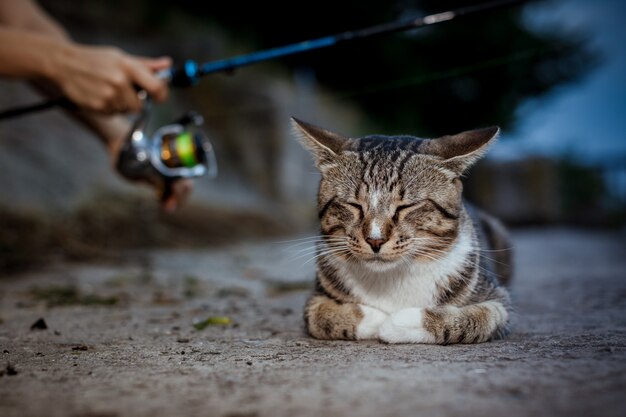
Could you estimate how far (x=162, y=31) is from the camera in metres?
10.6

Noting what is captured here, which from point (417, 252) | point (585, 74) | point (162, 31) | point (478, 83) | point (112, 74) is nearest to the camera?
point (417, 252)

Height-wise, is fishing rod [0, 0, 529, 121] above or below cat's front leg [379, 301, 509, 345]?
above

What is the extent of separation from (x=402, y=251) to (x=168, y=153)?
2.13 m

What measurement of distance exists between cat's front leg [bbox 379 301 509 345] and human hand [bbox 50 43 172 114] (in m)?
2.15

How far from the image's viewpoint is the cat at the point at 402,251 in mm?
2590

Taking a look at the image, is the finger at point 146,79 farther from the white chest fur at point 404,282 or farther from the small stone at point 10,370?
the small stone at point 10,370

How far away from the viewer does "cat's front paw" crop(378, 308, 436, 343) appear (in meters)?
2.51

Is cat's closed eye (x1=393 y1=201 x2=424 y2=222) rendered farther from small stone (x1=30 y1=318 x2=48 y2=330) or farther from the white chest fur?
small stone (x1=30 y1=318 x2=48 y2=330)

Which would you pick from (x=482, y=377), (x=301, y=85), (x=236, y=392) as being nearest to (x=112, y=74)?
(x=236, y=392)

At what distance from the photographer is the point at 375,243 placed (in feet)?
8.45

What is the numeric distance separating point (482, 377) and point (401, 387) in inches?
10.1

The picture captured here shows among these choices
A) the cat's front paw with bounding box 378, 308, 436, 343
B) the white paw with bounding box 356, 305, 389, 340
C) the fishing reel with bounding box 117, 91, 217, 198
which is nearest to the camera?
the cat's front paw with bounding box 378, 308, 436, 343

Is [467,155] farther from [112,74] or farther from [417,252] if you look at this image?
[112,74]

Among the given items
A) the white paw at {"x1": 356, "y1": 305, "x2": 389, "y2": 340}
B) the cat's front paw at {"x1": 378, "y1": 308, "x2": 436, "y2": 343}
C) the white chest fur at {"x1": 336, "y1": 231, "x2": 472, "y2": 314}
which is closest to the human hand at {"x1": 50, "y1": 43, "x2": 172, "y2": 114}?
the white chest fur at {"x1": 336, "y1": 231, "x2": 472, "y2": 314}
